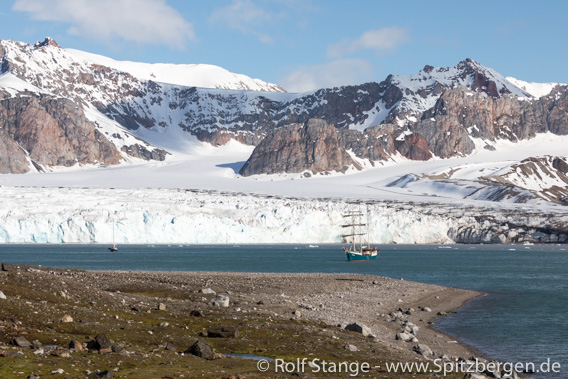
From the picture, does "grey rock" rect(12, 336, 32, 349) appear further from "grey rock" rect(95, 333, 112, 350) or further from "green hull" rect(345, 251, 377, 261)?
"green hull" rect(345, 251, 377, 261)

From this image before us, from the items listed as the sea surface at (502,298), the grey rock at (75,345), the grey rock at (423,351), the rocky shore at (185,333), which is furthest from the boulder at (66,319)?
the sea surface at (502,298)

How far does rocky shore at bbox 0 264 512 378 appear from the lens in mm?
20516

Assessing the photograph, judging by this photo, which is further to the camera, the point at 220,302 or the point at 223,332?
the point at 220,302

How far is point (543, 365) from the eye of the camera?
2952cm

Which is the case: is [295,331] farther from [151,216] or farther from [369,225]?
[369,225]

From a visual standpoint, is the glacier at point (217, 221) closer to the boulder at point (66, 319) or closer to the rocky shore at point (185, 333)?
the rocky shore at point (185, 333)

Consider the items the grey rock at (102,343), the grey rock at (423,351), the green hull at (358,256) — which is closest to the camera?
the grey rock at (102,343)

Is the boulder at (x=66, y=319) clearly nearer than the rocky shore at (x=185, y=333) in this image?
No

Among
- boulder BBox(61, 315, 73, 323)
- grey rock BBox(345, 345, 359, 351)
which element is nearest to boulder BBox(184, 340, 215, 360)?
boulder BBox(61, 315, 73, 323)

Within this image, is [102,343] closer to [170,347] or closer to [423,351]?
[170,347]

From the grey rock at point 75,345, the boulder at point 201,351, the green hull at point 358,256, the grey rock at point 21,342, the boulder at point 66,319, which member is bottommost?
the green hull at point 358,256

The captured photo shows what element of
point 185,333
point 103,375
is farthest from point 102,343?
point 185,333

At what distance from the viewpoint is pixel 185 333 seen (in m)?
26.8

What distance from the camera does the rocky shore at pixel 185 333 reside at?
2052 centimetres
